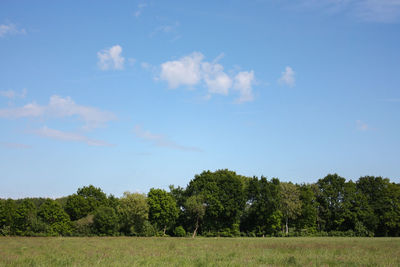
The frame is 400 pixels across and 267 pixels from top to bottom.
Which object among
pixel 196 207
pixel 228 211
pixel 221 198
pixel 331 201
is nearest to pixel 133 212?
pixel 196 207

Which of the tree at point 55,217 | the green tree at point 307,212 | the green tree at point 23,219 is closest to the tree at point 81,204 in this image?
the tree at point 55,217

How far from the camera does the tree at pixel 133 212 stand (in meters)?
78.4

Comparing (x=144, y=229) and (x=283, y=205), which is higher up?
(x=283, y=205)

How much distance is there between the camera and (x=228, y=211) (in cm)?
7925

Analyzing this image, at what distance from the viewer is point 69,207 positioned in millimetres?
85438

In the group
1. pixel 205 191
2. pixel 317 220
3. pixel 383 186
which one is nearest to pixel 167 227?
pixel 205 191

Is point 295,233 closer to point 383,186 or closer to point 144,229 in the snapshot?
point 383,186

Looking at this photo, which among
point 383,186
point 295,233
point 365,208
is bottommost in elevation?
point 295,233

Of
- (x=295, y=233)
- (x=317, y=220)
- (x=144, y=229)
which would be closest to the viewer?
(x=144, y=229)

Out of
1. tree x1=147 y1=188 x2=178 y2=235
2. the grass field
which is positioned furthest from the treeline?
the grass field

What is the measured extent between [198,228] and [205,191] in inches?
423

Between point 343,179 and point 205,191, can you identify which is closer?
point 205,191

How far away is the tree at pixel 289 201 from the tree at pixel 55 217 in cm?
5100

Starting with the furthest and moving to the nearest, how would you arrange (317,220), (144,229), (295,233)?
1. (317,220)
2. (295,233)
3. (144,229)
